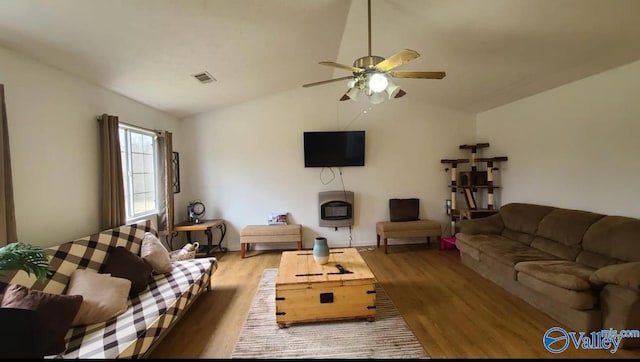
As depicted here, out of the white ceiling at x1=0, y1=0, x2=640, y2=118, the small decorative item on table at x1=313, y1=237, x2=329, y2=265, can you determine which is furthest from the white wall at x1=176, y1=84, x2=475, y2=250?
the small decorative item on table at x1=313, y1=237, x2=329, y2=265

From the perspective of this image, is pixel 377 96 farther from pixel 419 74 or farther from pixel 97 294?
pixel 97 294

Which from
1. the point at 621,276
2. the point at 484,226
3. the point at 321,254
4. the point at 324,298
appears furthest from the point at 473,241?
the point at 324,298

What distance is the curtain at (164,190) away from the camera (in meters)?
4.20

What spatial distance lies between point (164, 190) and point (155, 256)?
1627 millimetres

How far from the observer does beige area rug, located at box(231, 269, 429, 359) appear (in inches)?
85.4

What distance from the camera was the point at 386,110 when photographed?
17.1 ft

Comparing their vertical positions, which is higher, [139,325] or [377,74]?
[377,74]

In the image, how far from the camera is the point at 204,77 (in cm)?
354

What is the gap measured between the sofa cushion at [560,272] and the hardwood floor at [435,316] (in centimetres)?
38

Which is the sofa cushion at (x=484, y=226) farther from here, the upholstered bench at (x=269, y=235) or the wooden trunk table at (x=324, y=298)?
the upholstered bench at (x=269, y=235)

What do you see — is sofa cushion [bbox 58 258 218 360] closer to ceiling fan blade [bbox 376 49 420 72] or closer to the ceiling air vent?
the ceiling air vent

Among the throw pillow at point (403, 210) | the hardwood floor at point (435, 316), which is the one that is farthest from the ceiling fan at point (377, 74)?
the throw pillow at point (403, 210)

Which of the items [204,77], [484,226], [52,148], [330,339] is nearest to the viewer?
[330,339]

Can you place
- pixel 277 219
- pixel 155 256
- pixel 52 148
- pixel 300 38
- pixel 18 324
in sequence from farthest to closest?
pixel 277 219 < pixel 300 38 < pixel 155 256 < pixel 52 148 < pixel 18 324
